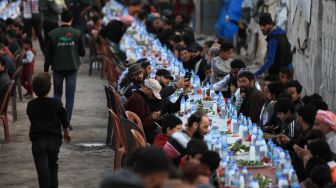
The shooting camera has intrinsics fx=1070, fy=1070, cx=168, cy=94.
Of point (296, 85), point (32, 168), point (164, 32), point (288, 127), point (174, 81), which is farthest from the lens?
point (164, 32)

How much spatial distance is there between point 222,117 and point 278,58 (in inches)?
150

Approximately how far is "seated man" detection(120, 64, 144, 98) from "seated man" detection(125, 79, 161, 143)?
103 centimetres

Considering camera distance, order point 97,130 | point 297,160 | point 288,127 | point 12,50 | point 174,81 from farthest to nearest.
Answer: point 12,50
point 97,130
point 174,81
point 288,127
point 297,160

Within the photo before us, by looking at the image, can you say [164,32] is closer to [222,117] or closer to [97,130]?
[97,130]

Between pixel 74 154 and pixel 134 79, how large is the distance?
5.46 ft

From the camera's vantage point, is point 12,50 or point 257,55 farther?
point 257,55

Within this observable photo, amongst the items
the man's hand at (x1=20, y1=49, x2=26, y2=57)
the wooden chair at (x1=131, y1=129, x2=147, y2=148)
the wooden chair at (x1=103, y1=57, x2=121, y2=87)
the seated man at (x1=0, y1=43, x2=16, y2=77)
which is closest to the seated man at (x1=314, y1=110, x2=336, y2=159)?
the wooden chair at (x1=131, y1=129, x2=147, y2=148)

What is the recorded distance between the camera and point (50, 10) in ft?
85.8

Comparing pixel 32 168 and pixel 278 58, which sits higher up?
pixel 278 58

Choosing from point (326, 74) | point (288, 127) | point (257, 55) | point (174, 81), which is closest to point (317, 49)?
point (326, 74)

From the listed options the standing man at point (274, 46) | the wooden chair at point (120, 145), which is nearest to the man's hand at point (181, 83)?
the standing man at point (274, 46)

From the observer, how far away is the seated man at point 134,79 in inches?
587

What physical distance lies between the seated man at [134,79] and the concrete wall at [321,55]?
3275mm

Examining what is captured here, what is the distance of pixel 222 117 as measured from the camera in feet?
45.3
